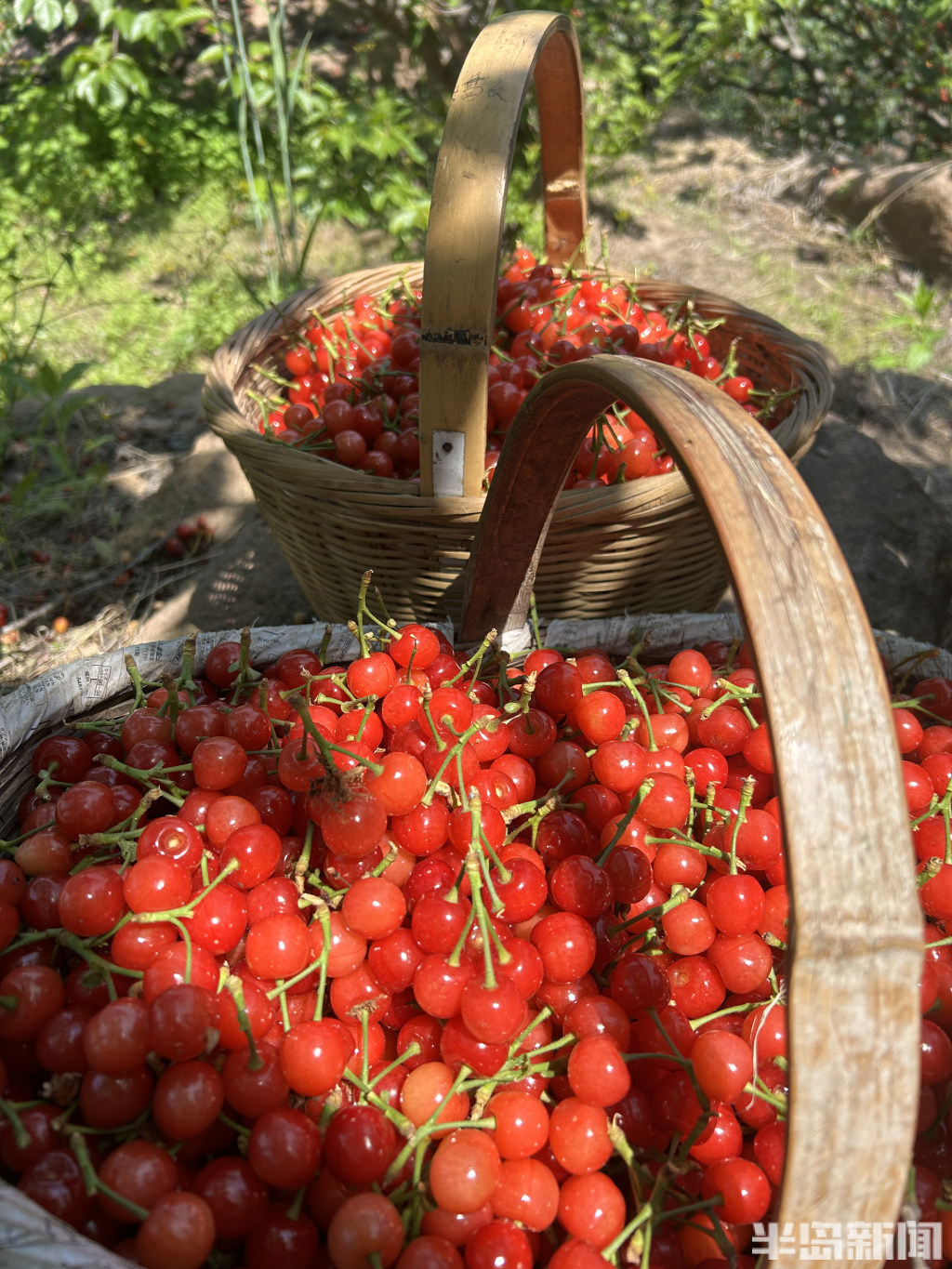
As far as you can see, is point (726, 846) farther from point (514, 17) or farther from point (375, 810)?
point (514, 17)

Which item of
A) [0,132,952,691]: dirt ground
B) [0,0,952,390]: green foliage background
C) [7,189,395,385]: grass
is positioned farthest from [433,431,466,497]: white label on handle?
[7,189,395,385]: grass

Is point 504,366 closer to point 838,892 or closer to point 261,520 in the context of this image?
point 261,520

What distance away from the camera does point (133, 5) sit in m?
4.05

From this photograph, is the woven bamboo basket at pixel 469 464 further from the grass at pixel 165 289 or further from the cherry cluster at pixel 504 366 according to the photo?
the grass at pixel 165 289

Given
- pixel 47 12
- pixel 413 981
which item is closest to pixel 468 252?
pixel 413 981

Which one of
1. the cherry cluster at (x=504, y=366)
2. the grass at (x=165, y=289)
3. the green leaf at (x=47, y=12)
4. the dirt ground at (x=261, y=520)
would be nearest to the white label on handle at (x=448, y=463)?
the cherry cluster at (x=504, y=366)

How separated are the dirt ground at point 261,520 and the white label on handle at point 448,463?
2.25ft

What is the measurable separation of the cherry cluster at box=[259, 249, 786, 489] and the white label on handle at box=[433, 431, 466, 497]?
0.20 m

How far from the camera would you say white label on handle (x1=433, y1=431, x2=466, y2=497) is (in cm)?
131

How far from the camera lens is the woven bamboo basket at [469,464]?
123 cm

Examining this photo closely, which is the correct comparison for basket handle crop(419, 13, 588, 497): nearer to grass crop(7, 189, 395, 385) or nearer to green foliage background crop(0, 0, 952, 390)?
green foliage background crop(0, 0, 952, 390)

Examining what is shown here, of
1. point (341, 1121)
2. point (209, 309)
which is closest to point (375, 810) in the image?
point (341, 1121)

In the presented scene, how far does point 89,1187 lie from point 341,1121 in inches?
8.2

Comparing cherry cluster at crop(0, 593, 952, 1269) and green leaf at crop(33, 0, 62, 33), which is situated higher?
green leaf at crop(33, 0, 62, 33)
